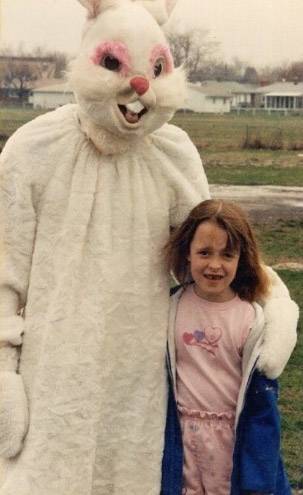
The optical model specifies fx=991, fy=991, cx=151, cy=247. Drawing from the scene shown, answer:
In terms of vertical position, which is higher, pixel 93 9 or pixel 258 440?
pixel 93 9

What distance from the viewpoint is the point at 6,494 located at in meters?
2.79

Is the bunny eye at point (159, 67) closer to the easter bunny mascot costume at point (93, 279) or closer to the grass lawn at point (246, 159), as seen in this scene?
the easter bunny mascot costume at point (93, 279)

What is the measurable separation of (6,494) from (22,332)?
0.46 meters

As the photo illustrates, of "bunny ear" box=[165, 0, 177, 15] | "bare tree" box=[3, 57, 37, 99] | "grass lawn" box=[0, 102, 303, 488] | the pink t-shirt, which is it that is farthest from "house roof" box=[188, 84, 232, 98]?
the pink t-shirt

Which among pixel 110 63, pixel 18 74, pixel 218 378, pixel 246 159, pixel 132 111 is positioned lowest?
pixel 218 378

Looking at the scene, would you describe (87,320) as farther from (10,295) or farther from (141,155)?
(141,155)

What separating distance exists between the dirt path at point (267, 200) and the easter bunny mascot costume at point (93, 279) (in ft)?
26.9

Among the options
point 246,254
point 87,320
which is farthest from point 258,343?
point 87,320

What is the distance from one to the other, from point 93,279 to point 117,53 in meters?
0.64

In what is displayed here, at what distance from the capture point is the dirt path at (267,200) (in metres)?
11.5

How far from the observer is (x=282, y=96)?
50.7 meters

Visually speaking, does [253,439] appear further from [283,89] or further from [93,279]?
[283,89]

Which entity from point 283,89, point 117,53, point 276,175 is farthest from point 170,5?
point 283,89

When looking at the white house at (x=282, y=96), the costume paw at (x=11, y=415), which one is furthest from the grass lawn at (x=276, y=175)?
the white house at (x=282, y=96)
